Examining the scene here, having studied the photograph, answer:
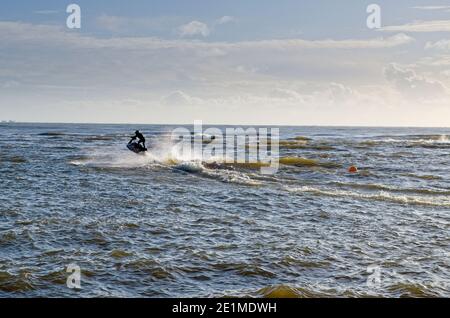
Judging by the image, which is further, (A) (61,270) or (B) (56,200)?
(B) (56,200)

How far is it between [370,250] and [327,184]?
11966 millimetres

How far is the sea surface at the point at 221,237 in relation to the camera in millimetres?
8859

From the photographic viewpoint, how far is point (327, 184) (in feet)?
76.0

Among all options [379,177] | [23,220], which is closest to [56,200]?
[23,220]

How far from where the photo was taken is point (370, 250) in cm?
1135

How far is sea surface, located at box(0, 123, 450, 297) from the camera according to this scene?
8.86 m

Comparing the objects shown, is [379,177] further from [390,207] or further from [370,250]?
[370,250]

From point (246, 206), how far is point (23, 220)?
7.47m

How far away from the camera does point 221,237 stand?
12.2 m
